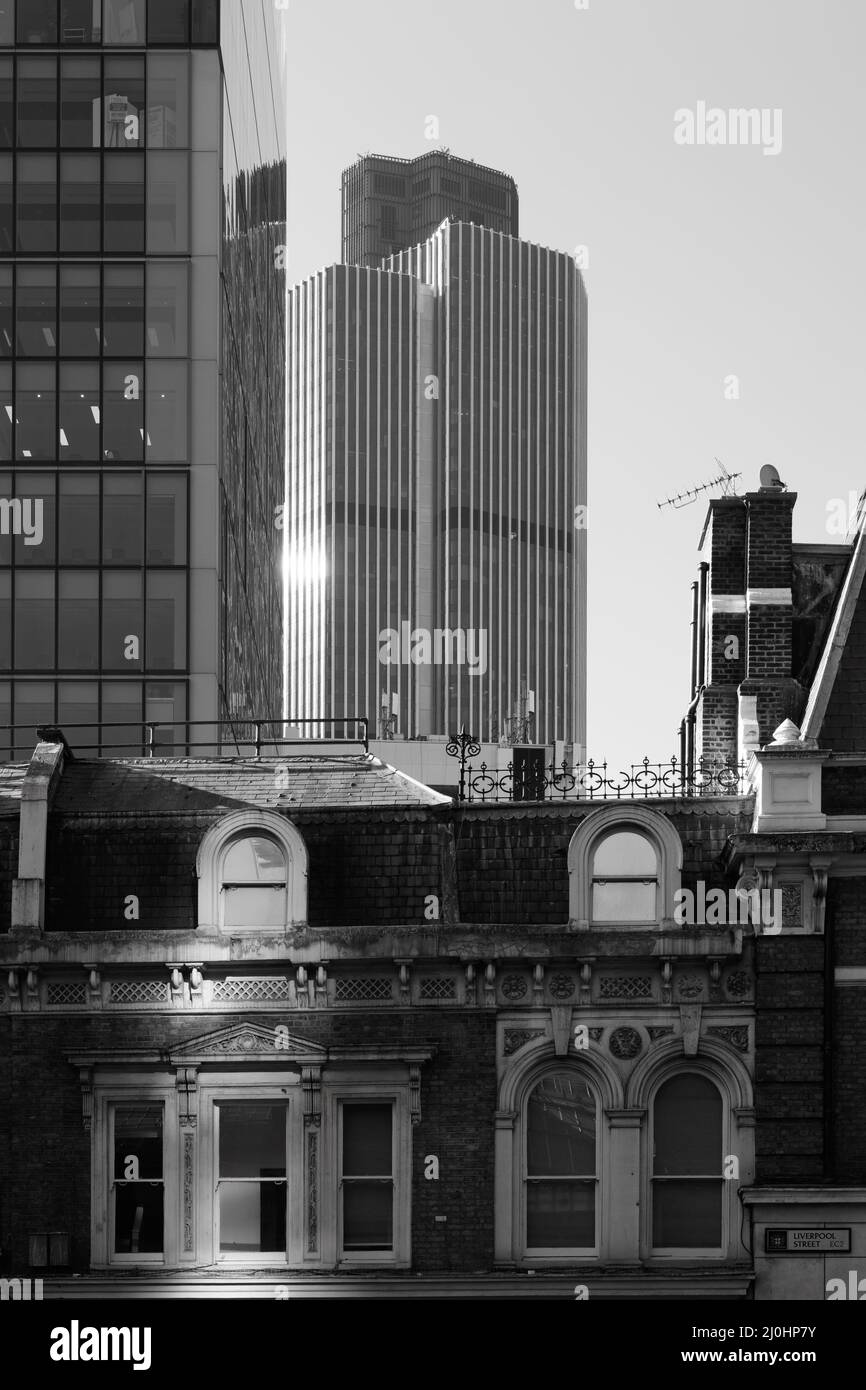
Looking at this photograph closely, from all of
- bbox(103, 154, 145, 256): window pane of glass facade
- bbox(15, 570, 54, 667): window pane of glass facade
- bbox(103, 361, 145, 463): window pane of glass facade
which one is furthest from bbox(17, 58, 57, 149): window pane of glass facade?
bbox(15, 570, 54, 667): window pane of glass facade

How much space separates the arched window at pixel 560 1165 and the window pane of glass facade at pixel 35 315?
38.9 m

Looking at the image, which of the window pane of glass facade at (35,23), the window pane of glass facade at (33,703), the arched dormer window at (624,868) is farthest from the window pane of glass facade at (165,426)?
the arched dormer window at (624,868)

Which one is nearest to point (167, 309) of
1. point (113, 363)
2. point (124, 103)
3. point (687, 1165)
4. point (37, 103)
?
point (113, 363)

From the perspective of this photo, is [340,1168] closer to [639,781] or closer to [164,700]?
[639,781]

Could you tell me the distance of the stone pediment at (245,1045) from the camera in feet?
101

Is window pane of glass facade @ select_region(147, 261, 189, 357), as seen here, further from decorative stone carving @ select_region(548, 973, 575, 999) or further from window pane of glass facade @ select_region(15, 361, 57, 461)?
decorative stone carving @ select_region(548, 973, 575, 999)

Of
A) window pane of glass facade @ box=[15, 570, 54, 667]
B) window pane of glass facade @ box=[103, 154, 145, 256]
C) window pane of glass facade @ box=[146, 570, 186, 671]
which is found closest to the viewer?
window pane of glass facade @ box=[146, 570, 186, 671]

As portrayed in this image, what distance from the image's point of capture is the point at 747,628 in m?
35.0

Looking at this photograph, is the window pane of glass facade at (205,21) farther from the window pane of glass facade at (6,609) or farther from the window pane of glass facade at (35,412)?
the window pane of glass facade at (6,609)

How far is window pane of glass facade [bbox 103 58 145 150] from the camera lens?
215ft

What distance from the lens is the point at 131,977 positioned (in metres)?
31.0

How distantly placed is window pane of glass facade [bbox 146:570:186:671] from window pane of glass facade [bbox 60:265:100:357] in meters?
6.95

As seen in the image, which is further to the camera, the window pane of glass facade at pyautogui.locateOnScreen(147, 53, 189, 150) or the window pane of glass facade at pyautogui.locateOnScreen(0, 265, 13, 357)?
the window pane of glass facade at pyautogui.locateOnScreen(147, 53, 189, 150)
